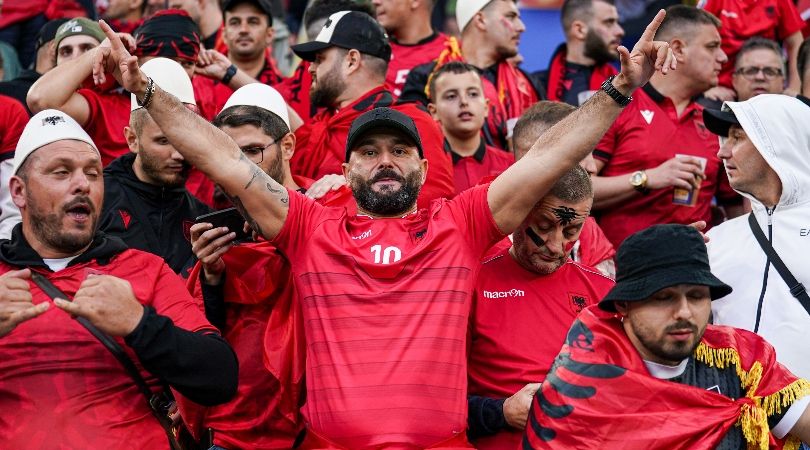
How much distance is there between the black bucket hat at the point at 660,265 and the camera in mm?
4688

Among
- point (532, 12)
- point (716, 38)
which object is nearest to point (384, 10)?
point (716, 38)

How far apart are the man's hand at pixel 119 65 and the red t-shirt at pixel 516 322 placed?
173cm

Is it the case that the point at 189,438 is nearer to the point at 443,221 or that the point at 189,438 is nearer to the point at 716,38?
the point at 443,221

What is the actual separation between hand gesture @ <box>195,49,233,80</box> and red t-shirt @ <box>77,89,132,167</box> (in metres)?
0.62

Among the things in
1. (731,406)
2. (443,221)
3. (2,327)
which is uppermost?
(443,221)

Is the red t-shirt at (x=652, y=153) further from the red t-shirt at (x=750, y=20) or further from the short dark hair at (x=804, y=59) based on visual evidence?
the red t-shirt at (x=750, y=20)

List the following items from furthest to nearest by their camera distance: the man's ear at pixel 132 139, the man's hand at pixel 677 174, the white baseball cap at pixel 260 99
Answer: the man's hand at pixel 677 174 < the man's ear at pixel 132 139 < the white baseball cap at pixel 260 99

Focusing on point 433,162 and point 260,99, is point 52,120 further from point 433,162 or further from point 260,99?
point 433,162

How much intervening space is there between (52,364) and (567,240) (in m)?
2.29

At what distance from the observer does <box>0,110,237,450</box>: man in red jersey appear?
4840 mm

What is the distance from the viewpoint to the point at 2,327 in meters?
4.77

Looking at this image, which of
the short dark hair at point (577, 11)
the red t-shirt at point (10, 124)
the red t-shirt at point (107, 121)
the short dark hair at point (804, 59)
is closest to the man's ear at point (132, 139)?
the red t-shirt at point (107, 121)

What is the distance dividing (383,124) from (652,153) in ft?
9.17

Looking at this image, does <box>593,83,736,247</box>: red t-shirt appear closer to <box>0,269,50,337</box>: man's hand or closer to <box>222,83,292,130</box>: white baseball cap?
<box>222,83,292,130</box>: white baseball cap
